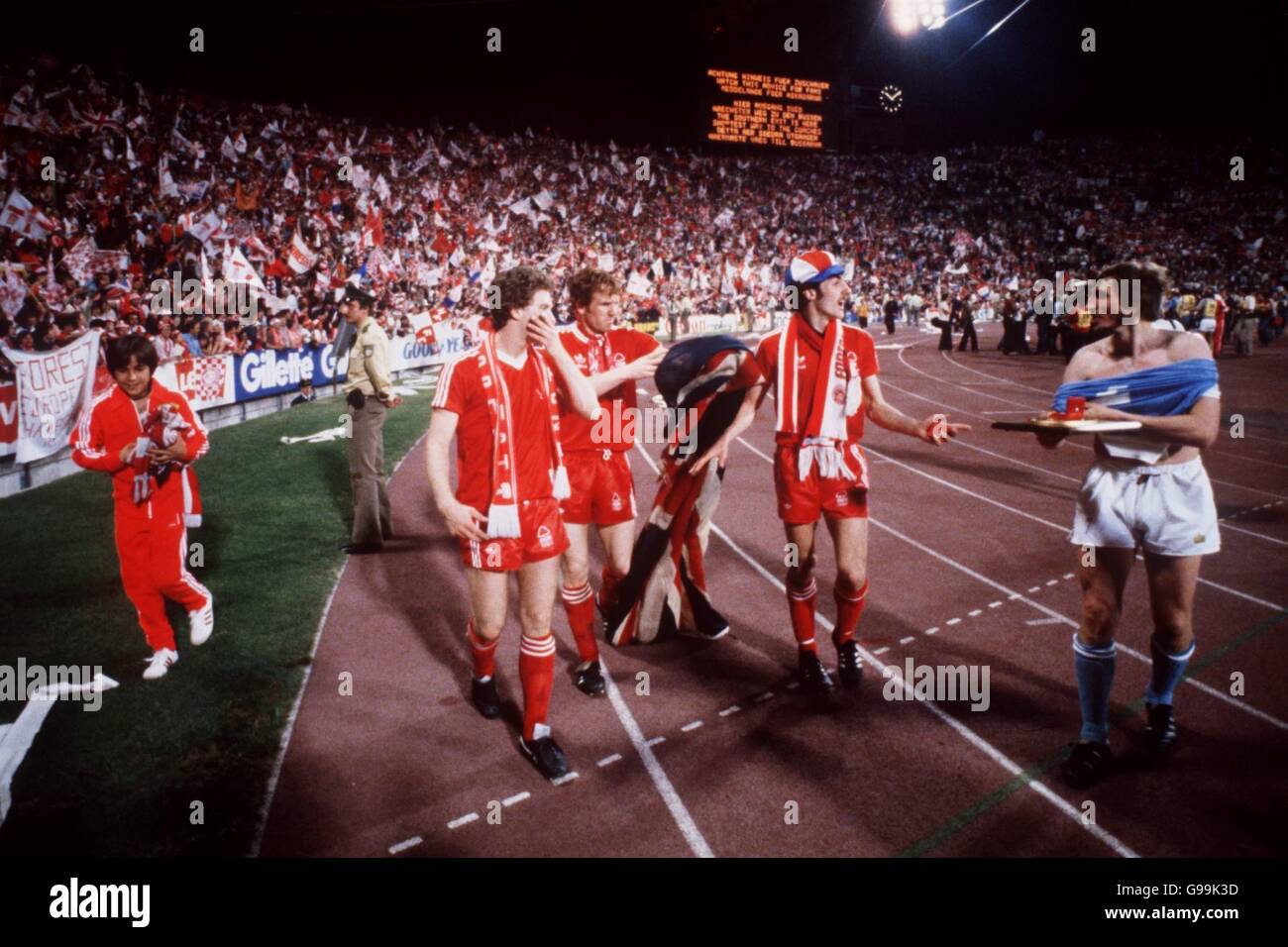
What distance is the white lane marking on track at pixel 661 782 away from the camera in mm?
3412

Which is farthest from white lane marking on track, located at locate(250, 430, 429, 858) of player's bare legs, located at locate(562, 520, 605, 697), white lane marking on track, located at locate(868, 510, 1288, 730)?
white lane marking on track, located at locate(868, 510, 1288, 730)

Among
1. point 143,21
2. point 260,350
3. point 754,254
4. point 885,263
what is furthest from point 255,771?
point 885,263

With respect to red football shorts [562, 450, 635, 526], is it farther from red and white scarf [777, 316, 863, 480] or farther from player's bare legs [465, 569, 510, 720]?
red and white scarf [777, 316, 863, 480]

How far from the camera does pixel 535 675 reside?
3854mm

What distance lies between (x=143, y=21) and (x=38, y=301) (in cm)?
1168

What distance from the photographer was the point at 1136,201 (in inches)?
1959

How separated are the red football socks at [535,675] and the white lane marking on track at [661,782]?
56cm

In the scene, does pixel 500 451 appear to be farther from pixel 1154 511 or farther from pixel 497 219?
pixel 497 219

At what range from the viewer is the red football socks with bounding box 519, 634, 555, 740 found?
3816 millimetres

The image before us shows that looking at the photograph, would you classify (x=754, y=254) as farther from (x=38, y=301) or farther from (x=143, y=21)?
(x=38, y=301)

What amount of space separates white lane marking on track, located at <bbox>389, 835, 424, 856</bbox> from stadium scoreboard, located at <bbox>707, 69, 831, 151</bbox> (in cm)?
4407

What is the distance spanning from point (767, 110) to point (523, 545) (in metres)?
45.9

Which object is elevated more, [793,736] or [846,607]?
[846,607]
